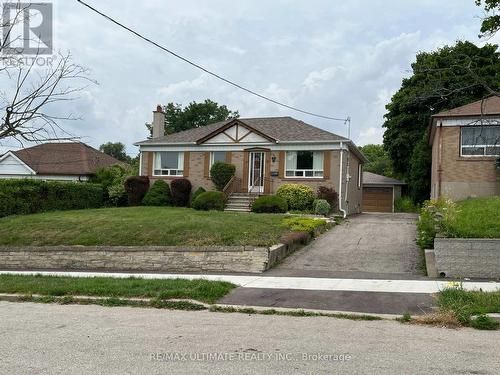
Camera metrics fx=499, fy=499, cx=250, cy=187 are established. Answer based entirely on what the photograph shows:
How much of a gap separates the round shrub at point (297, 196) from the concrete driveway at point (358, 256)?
4.74m

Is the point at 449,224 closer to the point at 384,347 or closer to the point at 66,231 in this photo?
the point at 384,347

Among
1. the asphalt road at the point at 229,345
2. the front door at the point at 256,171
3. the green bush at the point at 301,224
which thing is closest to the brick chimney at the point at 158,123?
the front door at the point at 256,171

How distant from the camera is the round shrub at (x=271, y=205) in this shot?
22822 mm

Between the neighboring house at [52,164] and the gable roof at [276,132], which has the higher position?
the gable roof at [276,132]

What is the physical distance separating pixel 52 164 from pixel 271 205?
20.8 meters

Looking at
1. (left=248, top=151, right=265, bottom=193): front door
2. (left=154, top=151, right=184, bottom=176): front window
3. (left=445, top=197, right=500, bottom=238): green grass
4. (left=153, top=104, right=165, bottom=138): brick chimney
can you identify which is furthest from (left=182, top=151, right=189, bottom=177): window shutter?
(left=445, top=197, right=500, bottom=238): green grass

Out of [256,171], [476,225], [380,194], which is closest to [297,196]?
[256,171]

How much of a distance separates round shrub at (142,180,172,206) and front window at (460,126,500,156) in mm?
15060

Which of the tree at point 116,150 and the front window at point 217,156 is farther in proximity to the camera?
the tree at point 116,150

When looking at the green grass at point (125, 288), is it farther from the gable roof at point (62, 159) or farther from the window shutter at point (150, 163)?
the gable roof at point (62, 159)

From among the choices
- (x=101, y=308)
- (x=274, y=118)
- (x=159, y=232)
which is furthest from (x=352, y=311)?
(x=274, y=118)

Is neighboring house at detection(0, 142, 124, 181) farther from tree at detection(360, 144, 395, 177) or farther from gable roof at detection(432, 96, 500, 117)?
tree at detection(360, 144, 395, 177)

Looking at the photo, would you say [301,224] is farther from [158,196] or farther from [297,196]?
[158,196]

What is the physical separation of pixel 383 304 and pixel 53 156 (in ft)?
111
